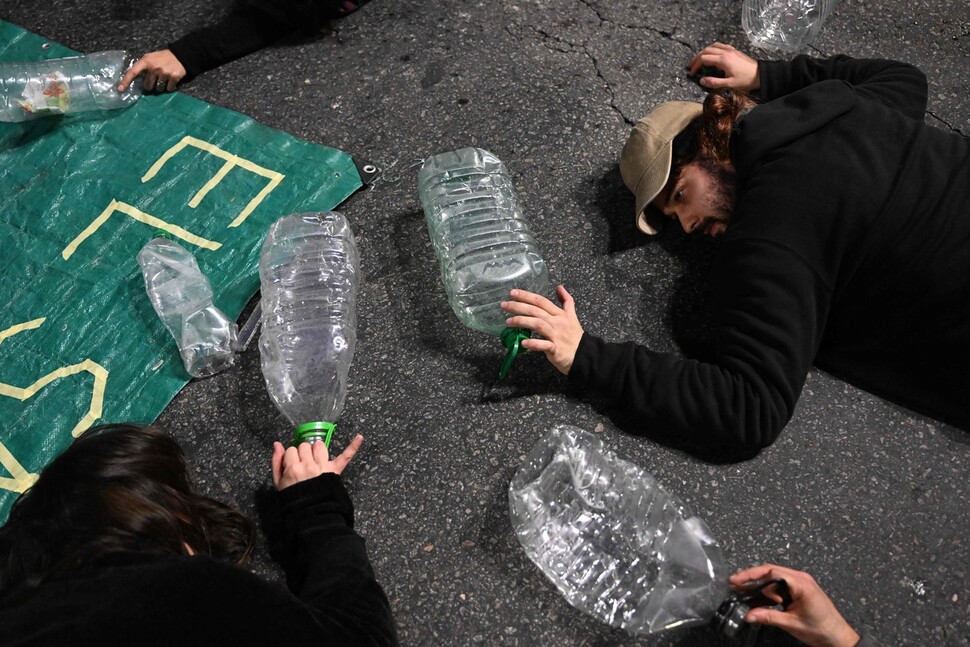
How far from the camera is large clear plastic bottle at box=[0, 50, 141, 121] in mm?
2213

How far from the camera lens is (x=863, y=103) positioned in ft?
5.59

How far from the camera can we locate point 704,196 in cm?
178

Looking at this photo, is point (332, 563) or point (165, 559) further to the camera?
point (332, 563)

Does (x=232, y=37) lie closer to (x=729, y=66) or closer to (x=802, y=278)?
(x=729, y=66)

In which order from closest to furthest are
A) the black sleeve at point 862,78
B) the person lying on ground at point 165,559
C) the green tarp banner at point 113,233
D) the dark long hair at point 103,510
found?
the person lying on ground at point 165,559
the dark long hair at point 103,510
the green tarp banner at point 113,233
the black sleeve at point 862,78

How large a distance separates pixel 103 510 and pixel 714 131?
148 cm

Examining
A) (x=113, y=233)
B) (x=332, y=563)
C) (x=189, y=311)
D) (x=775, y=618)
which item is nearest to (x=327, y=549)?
(x=332, y=563)

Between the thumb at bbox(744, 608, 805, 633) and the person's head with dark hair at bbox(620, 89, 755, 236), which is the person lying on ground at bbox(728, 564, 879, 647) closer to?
the thumb at bbox(744, 608, 805, 633)

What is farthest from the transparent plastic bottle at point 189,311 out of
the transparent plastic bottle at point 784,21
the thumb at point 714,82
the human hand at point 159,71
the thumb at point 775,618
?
the transparent plastic bottle at point 784,21

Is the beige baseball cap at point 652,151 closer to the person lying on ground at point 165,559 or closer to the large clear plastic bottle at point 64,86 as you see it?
the person lying on ground at point 165,559

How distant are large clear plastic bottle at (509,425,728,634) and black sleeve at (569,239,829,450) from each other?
0.50 feet

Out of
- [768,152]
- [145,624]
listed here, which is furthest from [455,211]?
[145,624]

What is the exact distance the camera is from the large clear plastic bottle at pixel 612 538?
1.47m

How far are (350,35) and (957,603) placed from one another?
7.43ft
